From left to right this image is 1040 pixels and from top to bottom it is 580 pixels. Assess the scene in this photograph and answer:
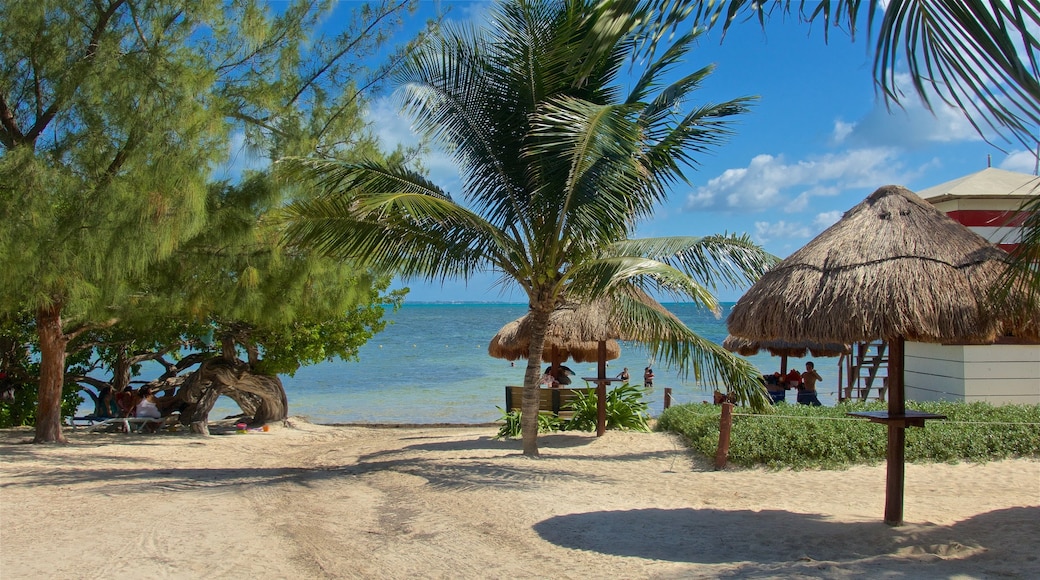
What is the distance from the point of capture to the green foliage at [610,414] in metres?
12.8

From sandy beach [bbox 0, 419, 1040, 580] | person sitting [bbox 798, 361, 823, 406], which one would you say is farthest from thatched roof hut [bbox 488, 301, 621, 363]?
person sitting [bbox 798, 361, 823, 406]

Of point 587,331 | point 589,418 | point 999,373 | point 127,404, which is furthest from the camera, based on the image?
point 127,404

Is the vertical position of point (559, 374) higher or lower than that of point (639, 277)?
lower

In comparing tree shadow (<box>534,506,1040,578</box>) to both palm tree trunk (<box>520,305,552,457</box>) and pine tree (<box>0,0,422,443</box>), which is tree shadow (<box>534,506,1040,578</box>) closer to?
palm tree trunk (<box>520,305,552,457</box>)

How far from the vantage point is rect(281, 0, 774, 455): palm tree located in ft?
28.3

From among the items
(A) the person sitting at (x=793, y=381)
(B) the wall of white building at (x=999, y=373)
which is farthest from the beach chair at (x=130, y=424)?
(B) the wall of white building at (x=999, y=373)

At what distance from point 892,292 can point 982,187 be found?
30.4ft

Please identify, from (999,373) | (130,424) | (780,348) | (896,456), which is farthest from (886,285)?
(130,424)

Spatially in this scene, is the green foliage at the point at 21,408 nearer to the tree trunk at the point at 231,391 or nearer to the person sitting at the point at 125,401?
the person sitting at the point at 125,401

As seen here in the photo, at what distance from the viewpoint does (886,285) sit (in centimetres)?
563

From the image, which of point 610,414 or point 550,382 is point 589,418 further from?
point 550,382

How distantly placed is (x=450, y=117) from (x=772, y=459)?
5.55 meters

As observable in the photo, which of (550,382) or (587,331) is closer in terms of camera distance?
(587,331)

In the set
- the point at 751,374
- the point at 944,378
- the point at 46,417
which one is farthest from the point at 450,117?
the point at 944,378
